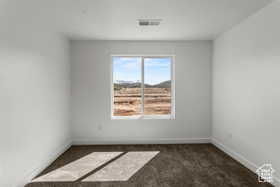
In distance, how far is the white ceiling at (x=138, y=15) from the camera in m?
2.33

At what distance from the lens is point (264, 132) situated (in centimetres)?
250

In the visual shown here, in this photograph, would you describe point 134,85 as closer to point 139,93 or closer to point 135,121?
point 139,93

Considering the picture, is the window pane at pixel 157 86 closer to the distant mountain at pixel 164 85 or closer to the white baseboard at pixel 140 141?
the distant mountain at pixel 164 85

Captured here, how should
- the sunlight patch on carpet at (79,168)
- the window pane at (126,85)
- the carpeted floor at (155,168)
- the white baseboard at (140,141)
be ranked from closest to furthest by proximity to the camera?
the carpeted floor at (155,168), the sunlight patch on carpet at (79,168), the white baseboard at (140,141), the window pane at (126,85)

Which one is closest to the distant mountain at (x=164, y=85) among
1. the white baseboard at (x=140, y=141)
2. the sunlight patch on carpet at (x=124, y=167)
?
the white baseboard at (x=140, y=141)

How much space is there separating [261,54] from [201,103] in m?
1.89

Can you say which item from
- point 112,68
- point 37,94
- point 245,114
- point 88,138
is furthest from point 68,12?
point 245,114

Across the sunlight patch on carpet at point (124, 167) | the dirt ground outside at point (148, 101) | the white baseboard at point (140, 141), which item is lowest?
the sunlight patch on carpet at point (124, 167)

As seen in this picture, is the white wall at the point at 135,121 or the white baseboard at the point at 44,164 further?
the white wall at the point at 135,121

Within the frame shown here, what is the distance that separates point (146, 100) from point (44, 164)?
101 inches

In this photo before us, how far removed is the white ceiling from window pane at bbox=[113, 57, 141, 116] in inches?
31.4

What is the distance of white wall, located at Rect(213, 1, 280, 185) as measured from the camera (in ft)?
7.67

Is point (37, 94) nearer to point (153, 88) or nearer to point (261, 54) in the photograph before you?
point (153, 88)

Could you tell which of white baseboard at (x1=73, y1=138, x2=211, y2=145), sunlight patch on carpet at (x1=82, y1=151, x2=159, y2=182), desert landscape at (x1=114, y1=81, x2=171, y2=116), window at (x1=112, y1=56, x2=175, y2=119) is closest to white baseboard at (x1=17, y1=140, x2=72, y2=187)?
white baseboard at (x1=73, y1=138, x2=211, y2=145)
